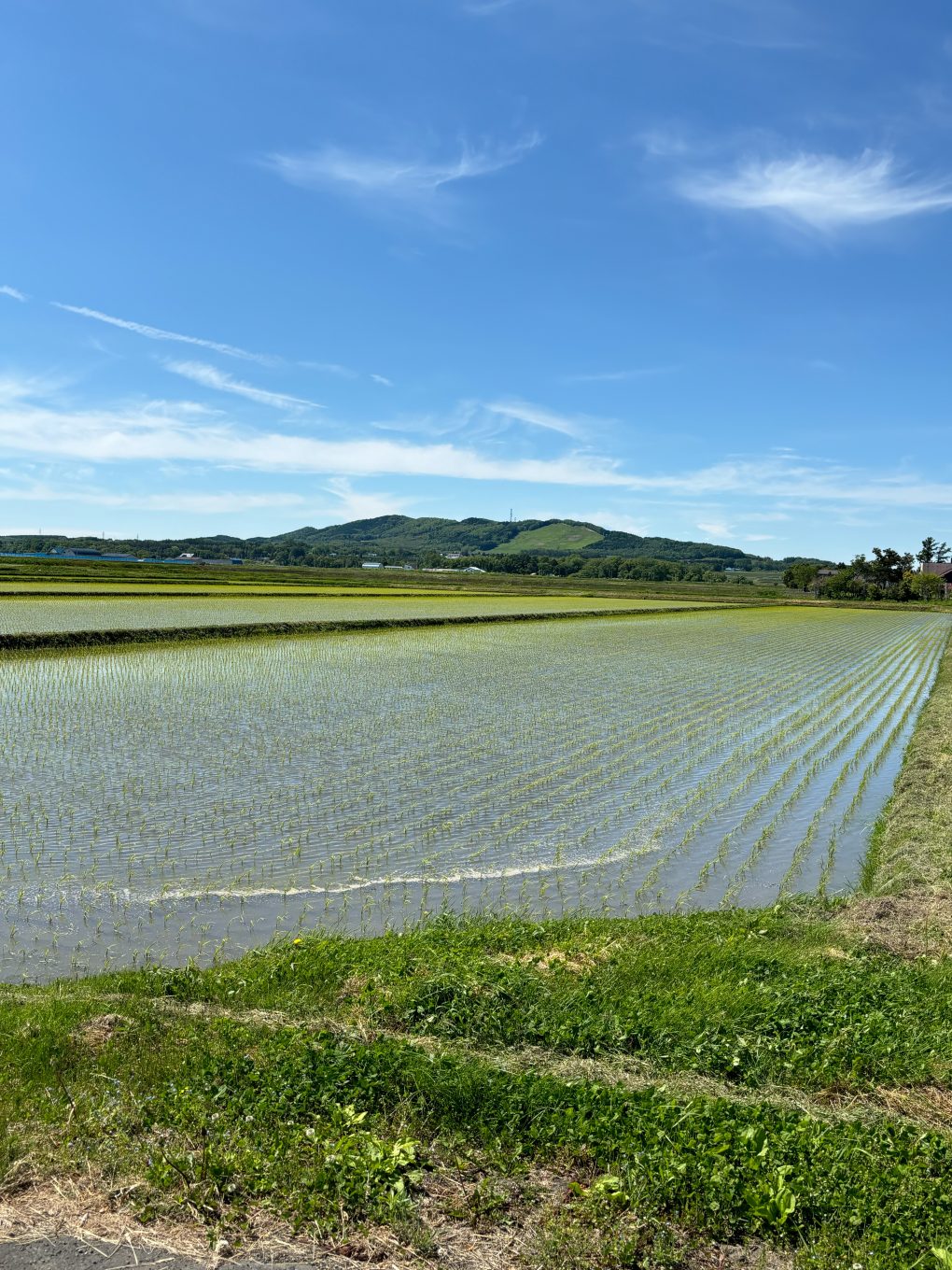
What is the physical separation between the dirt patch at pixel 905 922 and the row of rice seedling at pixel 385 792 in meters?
1.26

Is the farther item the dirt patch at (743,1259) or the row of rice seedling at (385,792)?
the row of rice seedling at (385,792)

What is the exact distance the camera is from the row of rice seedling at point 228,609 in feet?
98.9

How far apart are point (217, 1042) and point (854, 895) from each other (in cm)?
646

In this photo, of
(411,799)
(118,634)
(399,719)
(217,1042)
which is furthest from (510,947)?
(118,634)

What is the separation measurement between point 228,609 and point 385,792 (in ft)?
95.9

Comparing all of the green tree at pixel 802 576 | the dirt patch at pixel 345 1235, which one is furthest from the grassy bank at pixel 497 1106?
the green tree at pixel 802 576

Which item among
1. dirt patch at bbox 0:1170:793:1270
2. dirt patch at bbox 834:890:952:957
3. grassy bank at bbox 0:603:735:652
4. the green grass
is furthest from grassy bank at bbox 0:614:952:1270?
grassy bank at bbox 0:603:735:652

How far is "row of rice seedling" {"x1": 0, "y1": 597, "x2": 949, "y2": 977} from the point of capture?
27.2ft

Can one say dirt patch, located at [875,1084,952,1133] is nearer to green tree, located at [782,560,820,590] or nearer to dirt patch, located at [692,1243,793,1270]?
dirt patch, located at [692,1243,793,1270]

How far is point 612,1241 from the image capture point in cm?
→ 373

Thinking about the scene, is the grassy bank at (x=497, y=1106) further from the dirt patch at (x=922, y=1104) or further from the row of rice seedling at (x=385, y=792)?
the row of rice seedling at (x=385, y=792)

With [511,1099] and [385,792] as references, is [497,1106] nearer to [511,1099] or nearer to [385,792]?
[511,1099]

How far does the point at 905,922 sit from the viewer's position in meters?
7.81

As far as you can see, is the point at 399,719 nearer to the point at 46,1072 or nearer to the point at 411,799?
the point at 411,799
